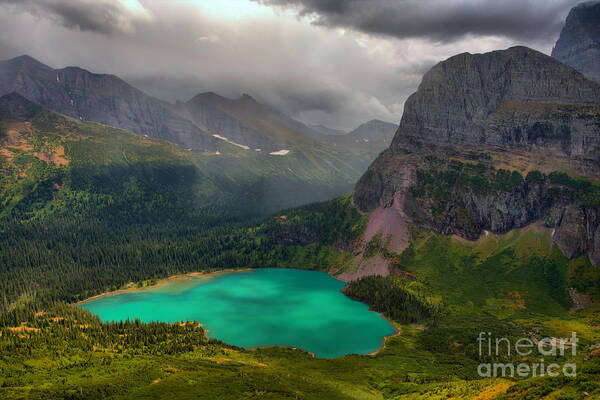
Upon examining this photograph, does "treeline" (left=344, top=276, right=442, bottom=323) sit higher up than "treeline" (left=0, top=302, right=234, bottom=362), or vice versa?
"treeline" (left=0, top=302, right=234, bottom=362)

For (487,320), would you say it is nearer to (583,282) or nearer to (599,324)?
(599,324)

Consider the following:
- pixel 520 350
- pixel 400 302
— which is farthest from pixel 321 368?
pixel 400 302

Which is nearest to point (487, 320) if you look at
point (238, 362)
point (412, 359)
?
point (412, 359)

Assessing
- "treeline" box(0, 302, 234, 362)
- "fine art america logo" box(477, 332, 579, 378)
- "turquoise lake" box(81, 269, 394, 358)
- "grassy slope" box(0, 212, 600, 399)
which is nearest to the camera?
"grassy slope" box(0, 212, 600, 399)

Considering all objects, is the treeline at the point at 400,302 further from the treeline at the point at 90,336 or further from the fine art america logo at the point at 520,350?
the treeline at the point at 90,336

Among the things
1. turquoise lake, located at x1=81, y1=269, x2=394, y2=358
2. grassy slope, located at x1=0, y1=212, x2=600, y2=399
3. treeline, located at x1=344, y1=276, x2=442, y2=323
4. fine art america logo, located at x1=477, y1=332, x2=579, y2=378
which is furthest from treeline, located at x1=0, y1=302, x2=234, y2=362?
fine art america logo, located at x1=477, y1=332, x2=579, y2=378

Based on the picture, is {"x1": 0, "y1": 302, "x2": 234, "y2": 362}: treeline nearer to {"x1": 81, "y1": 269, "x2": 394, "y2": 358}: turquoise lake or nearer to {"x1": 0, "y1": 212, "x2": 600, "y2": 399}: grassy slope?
{"x1": 0, "y1": 212, "x2": 600, "y2": 399}: grassy slope
